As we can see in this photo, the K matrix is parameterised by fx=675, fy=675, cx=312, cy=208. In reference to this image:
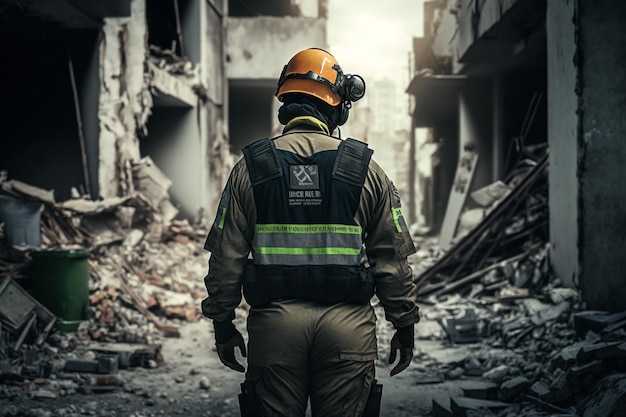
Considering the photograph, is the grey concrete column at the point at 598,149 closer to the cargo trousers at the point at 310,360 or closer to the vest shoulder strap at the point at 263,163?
the cargo trousers at the point at 310,360

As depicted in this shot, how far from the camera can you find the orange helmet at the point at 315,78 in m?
2.65

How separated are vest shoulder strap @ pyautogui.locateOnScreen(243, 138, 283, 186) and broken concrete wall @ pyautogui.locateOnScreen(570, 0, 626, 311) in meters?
4.51

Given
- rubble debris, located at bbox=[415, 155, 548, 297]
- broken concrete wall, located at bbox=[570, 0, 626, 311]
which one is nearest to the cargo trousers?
broken concrete wall, located at bbox=[570, 0, 626, 311]

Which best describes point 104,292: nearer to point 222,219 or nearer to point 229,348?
point 229,348

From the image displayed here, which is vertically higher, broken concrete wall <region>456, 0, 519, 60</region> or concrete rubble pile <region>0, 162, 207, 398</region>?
broken concrete wall <region>456, 0, 519, 60</region>

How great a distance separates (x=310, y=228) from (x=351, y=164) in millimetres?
274

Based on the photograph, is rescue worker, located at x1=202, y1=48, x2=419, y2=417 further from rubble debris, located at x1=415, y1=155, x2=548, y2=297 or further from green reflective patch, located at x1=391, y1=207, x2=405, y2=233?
rubble debris, located at x1=415, y1=155, x2=548, y2=297

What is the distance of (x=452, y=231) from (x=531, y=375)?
29.3ft

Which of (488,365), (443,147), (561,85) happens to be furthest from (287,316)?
(443,147)

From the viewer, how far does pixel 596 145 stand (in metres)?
6.07

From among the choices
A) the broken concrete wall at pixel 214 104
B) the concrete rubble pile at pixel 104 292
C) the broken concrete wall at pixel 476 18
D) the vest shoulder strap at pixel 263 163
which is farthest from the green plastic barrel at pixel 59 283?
the broken concrete wall at pixel 214 104

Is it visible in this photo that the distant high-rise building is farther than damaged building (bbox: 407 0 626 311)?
Yes

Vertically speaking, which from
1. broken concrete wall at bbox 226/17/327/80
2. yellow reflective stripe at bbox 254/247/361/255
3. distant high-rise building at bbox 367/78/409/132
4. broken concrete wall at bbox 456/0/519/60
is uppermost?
distant high-rise building at bbox 367/78/409/132

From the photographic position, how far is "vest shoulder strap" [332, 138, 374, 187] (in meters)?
2.41
